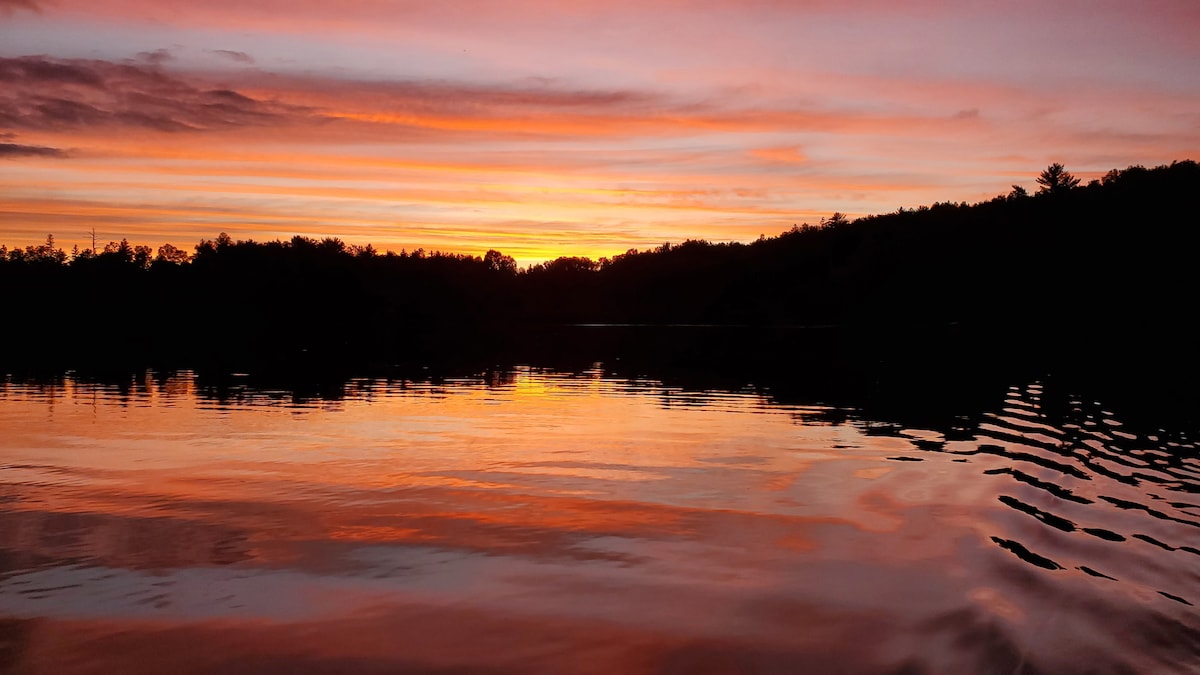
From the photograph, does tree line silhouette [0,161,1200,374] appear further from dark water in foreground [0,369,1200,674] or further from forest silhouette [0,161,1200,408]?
dark water in foreground [0,369,1200,674]

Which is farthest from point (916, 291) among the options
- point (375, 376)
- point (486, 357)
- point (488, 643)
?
point (488, 643)

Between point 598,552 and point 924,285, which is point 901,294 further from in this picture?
point 598,552

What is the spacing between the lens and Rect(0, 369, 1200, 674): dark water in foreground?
8.69m

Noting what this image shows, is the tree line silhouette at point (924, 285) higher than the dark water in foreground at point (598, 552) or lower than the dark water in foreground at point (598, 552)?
higher

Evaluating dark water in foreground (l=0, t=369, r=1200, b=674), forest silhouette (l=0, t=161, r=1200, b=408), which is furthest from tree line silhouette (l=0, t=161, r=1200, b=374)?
dark water in foreground (l=0, t=369, r=1200, b=674)

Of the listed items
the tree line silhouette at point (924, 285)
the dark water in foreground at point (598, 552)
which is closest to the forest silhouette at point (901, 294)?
the tree line silhouette at point (924, 285)

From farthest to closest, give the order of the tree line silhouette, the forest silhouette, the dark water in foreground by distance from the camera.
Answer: the tree line silhouette < the forest silhouette < the dark water in foreground

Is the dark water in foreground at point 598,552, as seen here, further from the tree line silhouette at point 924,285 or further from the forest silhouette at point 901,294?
the tree line silhouette at point 924,285

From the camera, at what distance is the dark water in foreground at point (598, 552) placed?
869 cm

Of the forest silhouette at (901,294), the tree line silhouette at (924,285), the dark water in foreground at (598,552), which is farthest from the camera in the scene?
the tree line silhouette at (924,285)

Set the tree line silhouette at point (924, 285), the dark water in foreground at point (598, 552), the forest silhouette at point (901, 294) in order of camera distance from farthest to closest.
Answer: the tree line silhouette at point (924, 285), the forest silhouette at point (901, 294), the dark water in foreground at point (598, 552)

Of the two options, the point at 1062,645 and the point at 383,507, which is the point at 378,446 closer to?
the point at 383,507

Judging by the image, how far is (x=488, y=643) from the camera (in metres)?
8.86

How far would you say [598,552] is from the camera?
1227cm
